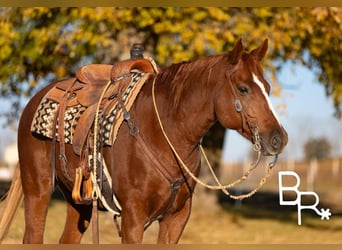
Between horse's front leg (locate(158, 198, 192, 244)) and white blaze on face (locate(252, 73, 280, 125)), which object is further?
horse's front leg (locate(158, 198, 192, 244))

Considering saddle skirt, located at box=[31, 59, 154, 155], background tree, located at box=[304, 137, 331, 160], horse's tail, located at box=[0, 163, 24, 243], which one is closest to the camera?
saddle skirt, located at box=[31, 59, 154, 155]

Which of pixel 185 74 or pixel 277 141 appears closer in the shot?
pixel 277 141

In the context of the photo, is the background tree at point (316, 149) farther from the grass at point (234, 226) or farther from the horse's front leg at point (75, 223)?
the horse's front leg at point (75, 223)

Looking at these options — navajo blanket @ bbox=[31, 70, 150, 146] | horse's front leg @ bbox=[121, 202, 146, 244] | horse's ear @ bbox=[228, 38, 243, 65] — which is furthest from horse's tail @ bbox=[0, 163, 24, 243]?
horse's ear @ bbox=[228, 38, 243, 65]

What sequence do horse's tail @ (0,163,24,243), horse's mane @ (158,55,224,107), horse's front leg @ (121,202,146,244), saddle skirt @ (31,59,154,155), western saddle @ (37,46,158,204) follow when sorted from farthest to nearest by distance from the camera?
horse's tail @ (0,163,24,243), western saddle @ (37,46,158,204), saddle skirt @ (31,59,154,155), horse's mane @ (158,55,224,107), horse's front leg @ (121,202,146,244)

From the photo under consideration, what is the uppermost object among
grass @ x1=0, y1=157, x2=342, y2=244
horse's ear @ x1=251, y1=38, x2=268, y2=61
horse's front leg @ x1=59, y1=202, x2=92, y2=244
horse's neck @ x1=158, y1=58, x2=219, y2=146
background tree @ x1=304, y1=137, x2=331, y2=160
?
horse's ear @ x1=251, y1=38, x2=268, y2=61

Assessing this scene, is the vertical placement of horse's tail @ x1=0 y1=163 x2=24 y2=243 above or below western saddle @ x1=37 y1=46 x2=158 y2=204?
below

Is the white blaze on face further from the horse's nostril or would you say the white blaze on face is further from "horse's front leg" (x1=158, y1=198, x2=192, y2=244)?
"horse's front leg" (x1=158, y1=198, x2=192, y2=244)

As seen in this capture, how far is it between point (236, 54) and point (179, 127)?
0.67 metres

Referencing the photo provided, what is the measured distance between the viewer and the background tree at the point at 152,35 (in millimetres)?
11578

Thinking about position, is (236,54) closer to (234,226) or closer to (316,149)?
(234,226)

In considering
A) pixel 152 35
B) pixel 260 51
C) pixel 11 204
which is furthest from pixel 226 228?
pixel 260 51

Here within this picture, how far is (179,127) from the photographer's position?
4.55 meters

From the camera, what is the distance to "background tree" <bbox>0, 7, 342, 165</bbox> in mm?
11578
